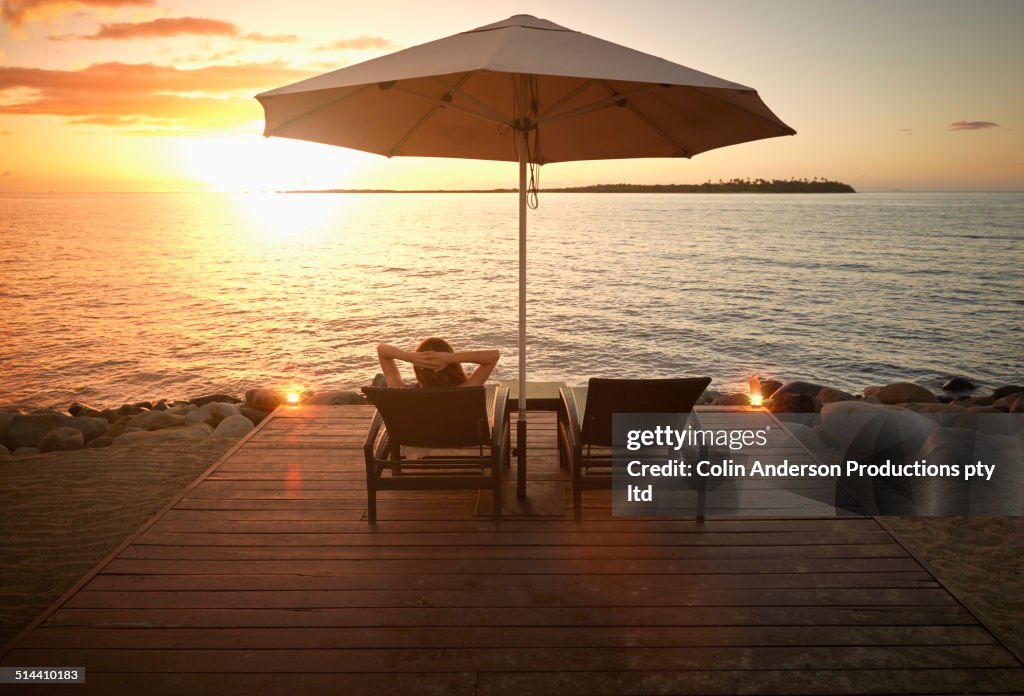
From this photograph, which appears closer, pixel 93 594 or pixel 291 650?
pixel 291 650

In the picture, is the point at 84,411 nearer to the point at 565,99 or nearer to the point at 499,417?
the point at 499,417

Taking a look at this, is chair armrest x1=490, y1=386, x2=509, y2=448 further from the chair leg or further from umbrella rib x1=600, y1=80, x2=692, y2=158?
umbrella rib x1=600, y1=80, x2=692, y2=158

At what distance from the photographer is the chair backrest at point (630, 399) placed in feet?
14.6

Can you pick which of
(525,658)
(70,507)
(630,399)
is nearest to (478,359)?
(630,399)

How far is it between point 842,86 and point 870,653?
47490mm

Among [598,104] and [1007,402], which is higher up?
[598,104]

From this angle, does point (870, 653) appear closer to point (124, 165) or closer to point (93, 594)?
point (93, 594)

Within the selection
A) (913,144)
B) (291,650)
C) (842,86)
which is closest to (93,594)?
(291,650)

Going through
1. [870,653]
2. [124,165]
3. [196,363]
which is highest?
[124,165]

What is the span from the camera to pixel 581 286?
1208 inches

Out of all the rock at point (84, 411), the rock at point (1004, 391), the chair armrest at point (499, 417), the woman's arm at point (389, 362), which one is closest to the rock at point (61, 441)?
the rock at point (84, 411)

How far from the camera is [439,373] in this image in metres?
5.11

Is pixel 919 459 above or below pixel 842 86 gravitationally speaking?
below

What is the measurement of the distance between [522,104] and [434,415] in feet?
7.12
